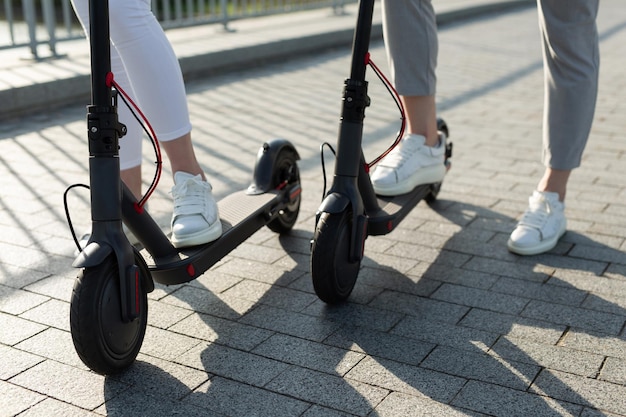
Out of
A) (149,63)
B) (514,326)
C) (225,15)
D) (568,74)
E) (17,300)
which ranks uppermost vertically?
(149,63)

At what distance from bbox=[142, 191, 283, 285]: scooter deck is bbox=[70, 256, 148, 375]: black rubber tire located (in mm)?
209

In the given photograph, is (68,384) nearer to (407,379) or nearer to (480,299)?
(407,379)

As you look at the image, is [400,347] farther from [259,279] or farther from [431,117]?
[431,117]

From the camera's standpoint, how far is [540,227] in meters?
Answer: 3.07

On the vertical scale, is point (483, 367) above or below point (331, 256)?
below

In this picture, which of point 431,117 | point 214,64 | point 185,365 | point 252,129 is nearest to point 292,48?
point 214,64

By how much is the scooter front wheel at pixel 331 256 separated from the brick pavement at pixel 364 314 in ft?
0.28

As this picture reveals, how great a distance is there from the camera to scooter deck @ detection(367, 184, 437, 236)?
269cm

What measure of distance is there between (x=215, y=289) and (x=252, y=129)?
2450 millimetres

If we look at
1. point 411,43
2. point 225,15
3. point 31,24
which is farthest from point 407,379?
point 225,15

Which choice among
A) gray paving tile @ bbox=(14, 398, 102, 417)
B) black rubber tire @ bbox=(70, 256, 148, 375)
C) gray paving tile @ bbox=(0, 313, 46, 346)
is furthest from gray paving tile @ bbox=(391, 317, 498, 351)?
gray paving tile @ bbox=(0, 313, 46, 346)

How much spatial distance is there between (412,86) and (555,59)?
50 cm

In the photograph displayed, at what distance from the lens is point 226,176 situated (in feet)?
13.3

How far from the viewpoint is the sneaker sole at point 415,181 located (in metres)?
2.96
